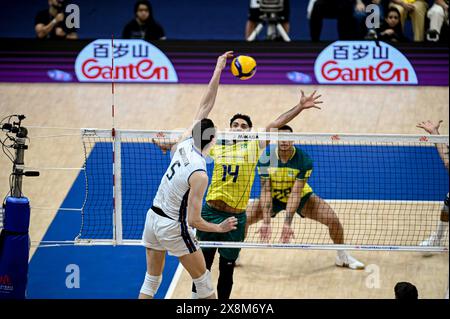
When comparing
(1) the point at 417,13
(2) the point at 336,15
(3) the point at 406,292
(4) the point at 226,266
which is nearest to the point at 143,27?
(2) the point at 336,15

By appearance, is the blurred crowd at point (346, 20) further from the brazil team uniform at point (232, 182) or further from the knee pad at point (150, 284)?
the knee pad at point (150, 284)

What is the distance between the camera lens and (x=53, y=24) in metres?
17.5

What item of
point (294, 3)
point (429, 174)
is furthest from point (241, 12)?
point (429, 174)

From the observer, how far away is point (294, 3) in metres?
20.8

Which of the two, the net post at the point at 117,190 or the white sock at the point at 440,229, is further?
the white sock at the point at 440,229

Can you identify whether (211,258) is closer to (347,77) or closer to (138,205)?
(138,205)

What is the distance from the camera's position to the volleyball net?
10555 mm

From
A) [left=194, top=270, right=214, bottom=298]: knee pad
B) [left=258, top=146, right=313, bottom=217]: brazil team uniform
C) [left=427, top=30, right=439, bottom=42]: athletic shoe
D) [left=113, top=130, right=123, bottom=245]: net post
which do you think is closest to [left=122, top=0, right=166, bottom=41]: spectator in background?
[left=427, top=30, right=439, bottom=42]: athletic shoe

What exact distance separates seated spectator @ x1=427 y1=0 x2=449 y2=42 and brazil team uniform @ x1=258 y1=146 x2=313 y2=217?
666 cm

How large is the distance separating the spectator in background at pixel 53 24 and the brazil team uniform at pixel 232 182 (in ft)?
25.7

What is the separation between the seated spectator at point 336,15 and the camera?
17.3 m

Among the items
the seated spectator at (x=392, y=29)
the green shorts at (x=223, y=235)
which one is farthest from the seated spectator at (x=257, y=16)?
the green shorts at (x=223, y=235)

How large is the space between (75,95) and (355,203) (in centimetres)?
636

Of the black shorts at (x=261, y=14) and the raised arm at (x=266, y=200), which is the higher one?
the black shorts at (x=261, y=14)
